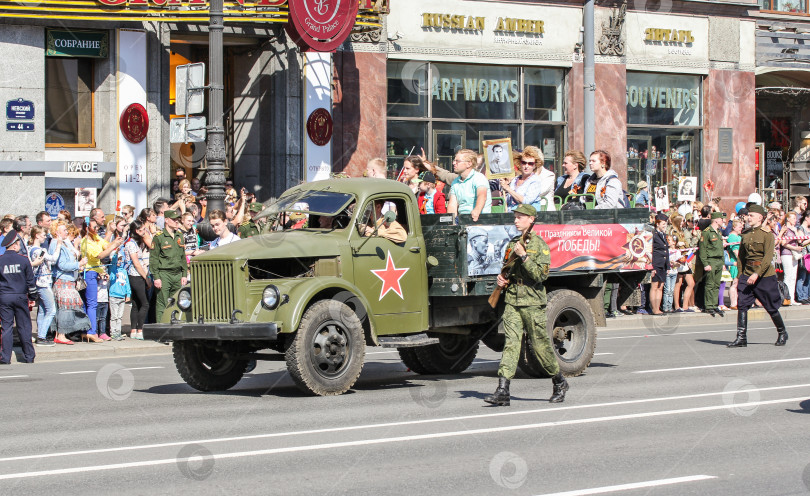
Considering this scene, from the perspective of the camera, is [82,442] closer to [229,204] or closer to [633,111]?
[229,204]

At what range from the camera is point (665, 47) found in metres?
31.9

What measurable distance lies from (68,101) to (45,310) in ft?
28.4

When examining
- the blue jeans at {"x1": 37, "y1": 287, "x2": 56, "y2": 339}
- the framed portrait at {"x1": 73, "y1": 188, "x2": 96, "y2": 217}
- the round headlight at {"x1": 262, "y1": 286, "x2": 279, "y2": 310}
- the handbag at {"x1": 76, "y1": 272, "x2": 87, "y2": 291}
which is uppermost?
the framed portrait at {"x1": 73, "y1": 188, "x2": 96, "y2": 217}

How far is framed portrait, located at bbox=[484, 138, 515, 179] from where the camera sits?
567 inches

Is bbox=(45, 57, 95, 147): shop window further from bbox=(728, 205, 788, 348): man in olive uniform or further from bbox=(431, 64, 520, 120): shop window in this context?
bbox=(728, 205, 788, 348): man in olive uniform

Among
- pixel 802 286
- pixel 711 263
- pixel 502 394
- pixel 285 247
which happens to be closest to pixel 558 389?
pixel 502 394

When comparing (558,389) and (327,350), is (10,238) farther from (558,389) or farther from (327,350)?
(558,389)

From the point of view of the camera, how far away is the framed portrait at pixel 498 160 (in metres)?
14.4

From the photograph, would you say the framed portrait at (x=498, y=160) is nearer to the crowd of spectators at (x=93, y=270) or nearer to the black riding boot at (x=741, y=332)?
the crowd of spectators at (x=93, y=270)

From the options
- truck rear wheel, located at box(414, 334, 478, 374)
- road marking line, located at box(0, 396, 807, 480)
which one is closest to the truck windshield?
truck rear wheel, located at box(414, 334, 478, 374)

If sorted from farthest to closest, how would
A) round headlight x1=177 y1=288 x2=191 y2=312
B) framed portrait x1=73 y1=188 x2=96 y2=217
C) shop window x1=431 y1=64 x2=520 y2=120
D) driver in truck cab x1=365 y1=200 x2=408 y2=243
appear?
shop window x1=431 y1=64 x2=520 y2=120, framed portrait x1=73 y1=188 x2=96 y2=217, driver in truck cab x1=365 y1=200 x2=408 y2=243, round headlight x1=177 y1=288 x2=191 y2=312

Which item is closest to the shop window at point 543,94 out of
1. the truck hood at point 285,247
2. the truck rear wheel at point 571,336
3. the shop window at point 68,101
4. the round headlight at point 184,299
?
the shop window at point 68,101

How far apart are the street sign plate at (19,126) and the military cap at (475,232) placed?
1451cm

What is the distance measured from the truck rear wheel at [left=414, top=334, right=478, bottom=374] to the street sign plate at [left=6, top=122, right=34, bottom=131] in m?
13.4
